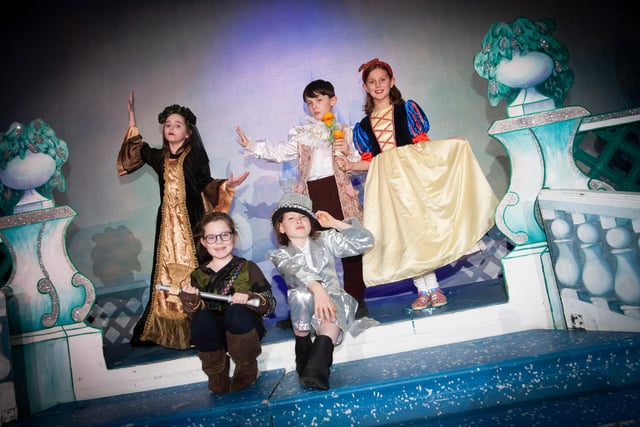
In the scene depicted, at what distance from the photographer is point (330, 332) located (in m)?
2.30

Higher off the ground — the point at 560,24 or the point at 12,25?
the point at 12,25

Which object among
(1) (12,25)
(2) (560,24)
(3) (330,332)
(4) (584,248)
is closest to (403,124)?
(4) (584,248)

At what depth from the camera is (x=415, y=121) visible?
305cm

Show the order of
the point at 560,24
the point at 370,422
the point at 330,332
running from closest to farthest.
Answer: the point at 370,422 < the point at 330,332 < the point at 560,24

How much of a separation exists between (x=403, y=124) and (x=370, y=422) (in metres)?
2.00

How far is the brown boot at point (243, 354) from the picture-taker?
7.45 feet

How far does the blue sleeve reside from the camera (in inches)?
120

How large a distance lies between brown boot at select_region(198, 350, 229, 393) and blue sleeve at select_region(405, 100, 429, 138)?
6.48 ft

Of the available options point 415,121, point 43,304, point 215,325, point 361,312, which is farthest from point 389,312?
point 43,304

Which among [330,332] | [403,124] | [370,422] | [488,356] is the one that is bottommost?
[370,422]

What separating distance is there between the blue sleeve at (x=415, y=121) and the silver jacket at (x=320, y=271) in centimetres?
86

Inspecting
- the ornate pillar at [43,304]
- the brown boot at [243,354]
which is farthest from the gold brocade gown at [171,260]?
the brown boot at [243,354]

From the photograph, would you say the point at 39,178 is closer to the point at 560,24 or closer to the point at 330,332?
the point at 330,332

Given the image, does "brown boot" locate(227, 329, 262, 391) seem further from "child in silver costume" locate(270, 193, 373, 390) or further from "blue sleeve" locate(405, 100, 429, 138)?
"blue sleeve" locate(405, 100, 429, 138)
